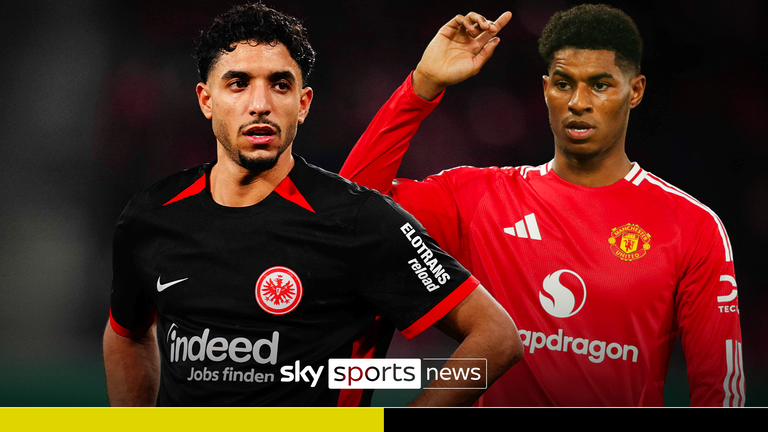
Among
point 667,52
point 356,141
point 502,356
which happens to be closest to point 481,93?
point 356,141

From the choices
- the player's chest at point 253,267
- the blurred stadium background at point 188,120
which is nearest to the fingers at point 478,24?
the blurred stadium background at point 188,120

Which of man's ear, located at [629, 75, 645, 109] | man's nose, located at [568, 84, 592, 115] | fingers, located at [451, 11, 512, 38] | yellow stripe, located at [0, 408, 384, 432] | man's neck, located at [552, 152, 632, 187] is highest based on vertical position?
fingers, located at [451, 11, 512, 38]

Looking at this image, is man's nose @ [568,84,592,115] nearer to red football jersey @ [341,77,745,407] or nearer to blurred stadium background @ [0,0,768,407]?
blurred stadium background @ [0,0,768,407]

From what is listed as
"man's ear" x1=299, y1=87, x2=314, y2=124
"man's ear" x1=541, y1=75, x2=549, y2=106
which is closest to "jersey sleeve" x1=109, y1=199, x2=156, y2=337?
"man's ear" x1=299, y1=87, x2=314, y2=124

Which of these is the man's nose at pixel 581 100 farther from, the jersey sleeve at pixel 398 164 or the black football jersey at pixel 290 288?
the black football jersey at pixel 290 288

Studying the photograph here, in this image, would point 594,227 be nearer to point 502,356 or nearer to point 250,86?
point 502,356

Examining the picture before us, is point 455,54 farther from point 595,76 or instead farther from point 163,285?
point 163,285

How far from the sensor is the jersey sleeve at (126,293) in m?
1.47

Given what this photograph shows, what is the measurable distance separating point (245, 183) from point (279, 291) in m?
0.28

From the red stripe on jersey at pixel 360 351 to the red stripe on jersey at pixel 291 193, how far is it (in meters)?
0.31

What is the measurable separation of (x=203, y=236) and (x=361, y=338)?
0.44 metres

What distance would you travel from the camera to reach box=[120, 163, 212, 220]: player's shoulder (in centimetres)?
147

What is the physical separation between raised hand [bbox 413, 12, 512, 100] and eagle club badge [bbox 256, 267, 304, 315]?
611 mm

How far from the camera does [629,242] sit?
5.29 ft
